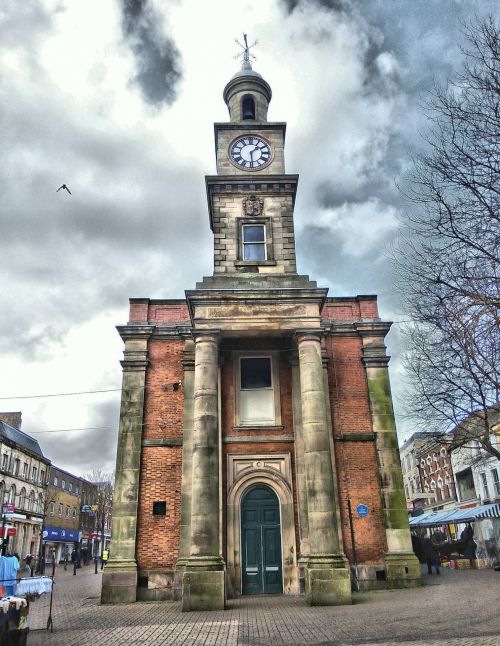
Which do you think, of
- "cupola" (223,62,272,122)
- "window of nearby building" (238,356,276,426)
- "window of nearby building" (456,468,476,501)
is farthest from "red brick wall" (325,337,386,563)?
"window of nearby building" (456,468,476,501)

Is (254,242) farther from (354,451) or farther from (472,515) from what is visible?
(472,515)

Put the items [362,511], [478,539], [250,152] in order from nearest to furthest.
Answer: [362,511], [250,152], [478,539]

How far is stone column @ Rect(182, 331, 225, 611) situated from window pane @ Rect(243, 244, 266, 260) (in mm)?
4194

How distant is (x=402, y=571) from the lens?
16.3 meters

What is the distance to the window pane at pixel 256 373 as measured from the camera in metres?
18.6

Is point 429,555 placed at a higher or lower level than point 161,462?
lower

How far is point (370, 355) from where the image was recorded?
19031 millimetres

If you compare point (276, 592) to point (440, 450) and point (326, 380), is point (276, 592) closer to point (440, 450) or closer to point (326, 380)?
point (326, 380)

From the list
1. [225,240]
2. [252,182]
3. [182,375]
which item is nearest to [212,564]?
[182,375]

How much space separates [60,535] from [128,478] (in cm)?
4319

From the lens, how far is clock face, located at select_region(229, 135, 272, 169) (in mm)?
20594

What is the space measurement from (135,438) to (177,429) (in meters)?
1.47

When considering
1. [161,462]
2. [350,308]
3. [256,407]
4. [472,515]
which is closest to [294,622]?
[161,462]

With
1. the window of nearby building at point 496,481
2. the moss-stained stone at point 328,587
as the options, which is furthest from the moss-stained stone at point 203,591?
the window of nearby building at point 496,481
